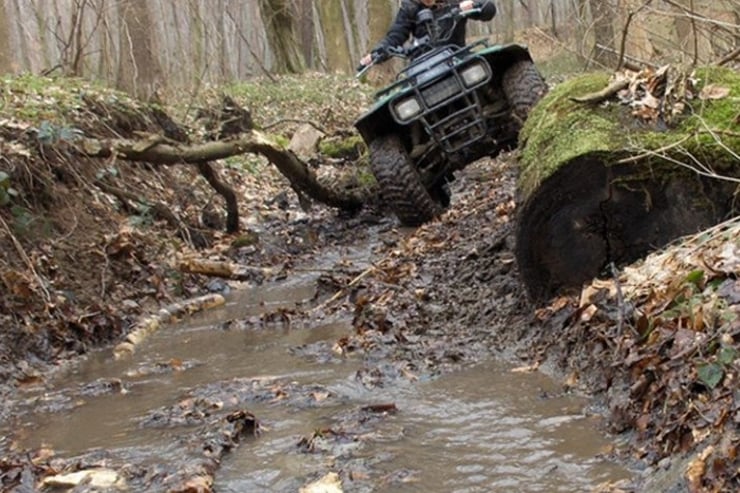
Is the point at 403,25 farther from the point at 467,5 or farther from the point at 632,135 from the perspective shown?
the point at 632,135

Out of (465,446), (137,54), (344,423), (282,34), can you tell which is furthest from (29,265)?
(282,34)

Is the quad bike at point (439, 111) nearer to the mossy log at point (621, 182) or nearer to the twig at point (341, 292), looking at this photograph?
the twig at point (341, 292)

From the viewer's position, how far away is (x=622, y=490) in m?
2.77

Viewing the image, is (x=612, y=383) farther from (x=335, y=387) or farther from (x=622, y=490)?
(x=335, y=387)

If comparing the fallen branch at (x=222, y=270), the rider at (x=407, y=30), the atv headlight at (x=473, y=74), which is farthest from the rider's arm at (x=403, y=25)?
the fallen branch at (x=222, y=270)

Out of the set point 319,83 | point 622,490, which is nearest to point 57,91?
point 622,490

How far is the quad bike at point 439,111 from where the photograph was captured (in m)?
7.72

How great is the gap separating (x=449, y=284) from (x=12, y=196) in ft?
10.7

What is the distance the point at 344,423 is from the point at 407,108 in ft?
14.7

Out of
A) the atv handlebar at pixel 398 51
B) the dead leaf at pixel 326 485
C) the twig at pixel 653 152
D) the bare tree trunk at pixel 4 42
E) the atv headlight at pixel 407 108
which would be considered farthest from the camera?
the bare tree trunk at pixel 4 42

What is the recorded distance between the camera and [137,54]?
13156 mm

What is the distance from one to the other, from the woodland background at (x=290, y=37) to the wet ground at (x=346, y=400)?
2.40m

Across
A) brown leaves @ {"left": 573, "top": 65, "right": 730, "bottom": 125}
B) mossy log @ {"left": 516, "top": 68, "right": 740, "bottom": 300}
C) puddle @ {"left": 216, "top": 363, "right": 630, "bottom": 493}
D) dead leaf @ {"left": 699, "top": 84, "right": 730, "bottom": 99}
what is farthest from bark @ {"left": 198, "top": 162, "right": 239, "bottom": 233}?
dead leaf @ {"left": 699, "top": 84, "right": 730, "bottom": 99}

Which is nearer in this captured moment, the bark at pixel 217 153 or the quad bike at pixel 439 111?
the bark at pixel 217 153
